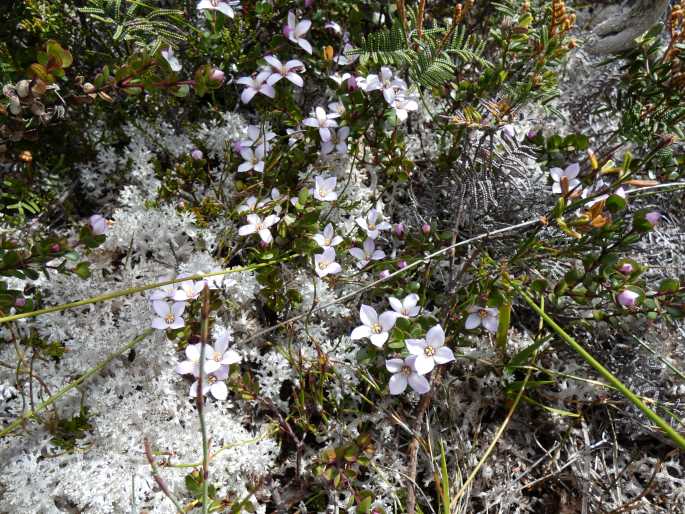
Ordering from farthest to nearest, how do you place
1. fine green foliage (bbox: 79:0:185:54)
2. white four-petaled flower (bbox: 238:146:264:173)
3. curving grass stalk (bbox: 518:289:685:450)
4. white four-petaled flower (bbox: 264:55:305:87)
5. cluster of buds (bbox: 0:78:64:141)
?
white four-petaled flower (bbox: 238:146:264:173) → white four-petaled flower (bbox: 264:55:305:87) → fine green foliage (bbox: 79:0:185:54) → cluster of buds (bbox: 0:78:64:141) → curving grass stalk (bbox: 518:289:685:450)

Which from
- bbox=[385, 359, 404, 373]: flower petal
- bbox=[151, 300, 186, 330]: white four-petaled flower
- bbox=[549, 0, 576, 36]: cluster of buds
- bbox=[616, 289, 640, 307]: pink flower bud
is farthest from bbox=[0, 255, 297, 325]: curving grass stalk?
bbox=[549, 0, 576, 36]: cluster of buds

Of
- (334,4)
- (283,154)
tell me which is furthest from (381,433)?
(334,4)

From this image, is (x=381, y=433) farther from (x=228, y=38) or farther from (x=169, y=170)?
(x=228, y=38)

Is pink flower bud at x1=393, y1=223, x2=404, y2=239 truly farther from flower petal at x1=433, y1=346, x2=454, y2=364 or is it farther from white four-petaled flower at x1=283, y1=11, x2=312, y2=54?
white four-petaled flower at x1=283, y1=11, x2=312, y2=54

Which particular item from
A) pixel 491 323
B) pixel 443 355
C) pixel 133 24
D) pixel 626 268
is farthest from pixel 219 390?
pixel 626 268

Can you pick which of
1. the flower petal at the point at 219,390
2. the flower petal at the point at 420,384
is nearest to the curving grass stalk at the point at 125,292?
the flower petal at the point at 219,390

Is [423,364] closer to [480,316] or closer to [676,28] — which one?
[480,316]
